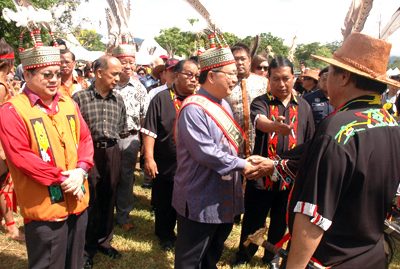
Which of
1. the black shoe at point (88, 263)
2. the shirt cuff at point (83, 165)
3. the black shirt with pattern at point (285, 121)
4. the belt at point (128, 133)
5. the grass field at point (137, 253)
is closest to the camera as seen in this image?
the shirt cuff at point (83, 165)

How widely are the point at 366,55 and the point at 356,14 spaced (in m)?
0.92

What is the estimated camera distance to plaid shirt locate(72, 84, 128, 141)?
132 inches

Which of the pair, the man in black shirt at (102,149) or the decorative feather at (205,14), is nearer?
the decorative feather at (205,14)

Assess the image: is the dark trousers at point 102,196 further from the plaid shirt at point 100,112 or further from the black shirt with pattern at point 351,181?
the black shirt with pattern at point 351,181

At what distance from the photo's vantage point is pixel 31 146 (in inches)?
89.4

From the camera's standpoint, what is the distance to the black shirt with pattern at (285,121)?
3217mm

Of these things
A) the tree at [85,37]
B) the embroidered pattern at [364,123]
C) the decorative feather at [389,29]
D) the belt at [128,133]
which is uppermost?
the tree at [85,37]

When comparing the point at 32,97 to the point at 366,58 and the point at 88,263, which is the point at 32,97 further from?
the point at 366,58

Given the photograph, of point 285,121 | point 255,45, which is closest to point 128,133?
point 285,121

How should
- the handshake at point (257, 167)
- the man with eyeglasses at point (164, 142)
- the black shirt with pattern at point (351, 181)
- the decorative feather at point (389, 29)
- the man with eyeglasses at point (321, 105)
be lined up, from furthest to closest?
1. the man with eyeglasses at point (321, 105)
2. the man with eyeglasses at point (164, 142)
3. the handshake at point (257, 167)
4. the decorative feather at point (389, 29)
5. the black shirt with pattern at point (351, 181)

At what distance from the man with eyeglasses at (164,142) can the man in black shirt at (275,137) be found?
0.99 meters

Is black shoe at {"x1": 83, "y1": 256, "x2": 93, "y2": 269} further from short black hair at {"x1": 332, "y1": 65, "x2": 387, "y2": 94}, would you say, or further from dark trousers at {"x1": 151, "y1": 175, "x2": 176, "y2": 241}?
short black hair at {"x1": 332, "y1": 65, "x2": 387, "y2": 94}

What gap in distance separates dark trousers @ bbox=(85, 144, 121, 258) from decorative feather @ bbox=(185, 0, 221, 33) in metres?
1.70

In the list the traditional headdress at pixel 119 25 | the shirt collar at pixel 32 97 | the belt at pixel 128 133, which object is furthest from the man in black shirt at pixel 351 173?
the traditional headdress at pixel 119 25
